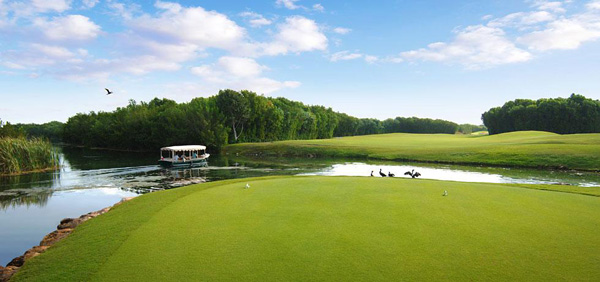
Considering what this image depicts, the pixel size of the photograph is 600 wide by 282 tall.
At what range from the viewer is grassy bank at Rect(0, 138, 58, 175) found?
31.9 m

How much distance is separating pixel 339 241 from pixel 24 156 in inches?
1499

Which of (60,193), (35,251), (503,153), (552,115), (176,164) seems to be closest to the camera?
(35,251)

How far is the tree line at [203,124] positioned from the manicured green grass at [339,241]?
214 ft

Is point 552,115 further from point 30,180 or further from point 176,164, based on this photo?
point 30,180

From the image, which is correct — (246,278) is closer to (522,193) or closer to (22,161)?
(522,193)

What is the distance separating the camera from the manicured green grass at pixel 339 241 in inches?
236

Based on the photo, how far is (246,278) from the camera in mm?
5746

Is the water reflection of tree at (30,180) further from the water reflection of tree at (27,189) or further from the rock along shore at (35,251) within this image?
the rock along shore at (35,251)

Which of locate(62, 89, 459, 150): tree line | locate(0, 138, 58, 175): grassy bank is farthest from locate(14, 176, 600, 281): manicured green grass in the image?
locate(62, 89, 459, 150): tree line

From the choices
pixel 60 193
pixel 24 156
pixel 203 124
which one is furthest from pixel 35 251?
pixel 203 124

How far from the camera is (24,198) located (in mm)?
21859

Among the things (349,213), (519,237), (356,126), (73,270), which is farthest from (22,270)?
(356,126)

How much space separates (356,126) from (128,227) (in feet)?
447

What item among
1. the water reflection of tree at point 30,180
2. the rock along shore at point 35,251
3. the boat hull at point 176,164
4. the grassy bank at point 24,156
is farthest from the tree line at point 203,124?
the rock along shore at point 35,251
